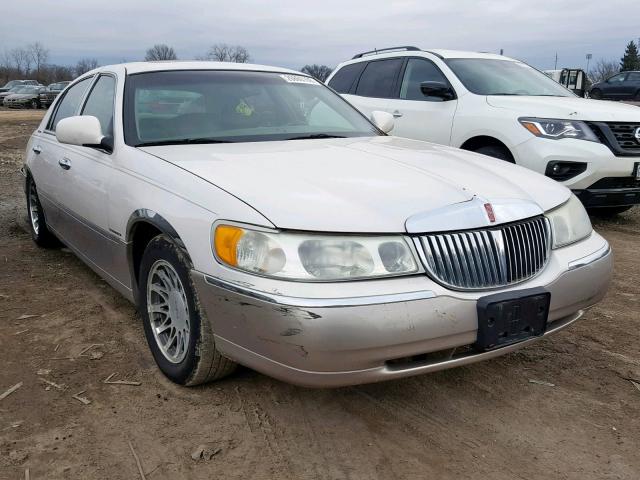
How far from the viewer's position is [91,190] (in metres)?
3.54

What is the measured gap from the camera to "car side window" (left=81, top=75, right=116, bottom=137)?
3649mm

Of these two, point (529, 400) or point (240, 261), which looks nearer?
point (240, 261)

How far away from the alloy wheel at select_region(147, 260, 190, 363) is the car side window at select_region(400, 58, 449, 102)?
4540 mm

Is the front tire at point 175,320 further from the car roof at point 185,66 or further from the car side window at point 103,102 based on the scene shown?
the car roof at point 185,66

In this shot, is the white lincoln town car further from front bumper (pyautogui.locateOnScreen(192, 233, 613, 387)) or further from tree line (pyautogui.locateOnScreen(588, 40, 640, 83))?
tree line (pyautogui.locateOnScreen(588, 40, 640, 83))

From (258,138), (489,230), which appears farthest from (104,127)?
(489,230)

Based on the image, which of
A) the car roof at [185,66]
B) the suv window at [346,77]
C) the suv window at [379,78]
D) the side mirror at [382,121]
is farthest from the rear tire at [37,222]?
the suv window at [346,77]

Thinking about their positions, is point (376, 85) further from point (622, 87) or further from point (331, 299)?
point (622, 87)

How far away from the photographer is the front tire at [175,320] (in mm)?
2633

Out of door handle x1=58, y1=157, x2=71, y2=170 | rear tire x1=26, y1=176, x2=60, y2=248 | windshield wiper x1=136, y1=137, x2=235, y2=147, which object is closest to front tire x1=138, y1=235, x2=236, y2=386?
windshield wiper x1=136, y1=137, x2=235, y2=147

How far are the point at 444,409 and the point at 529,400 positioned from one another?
0.42 metres

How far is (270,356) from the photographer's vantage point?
2.29 metres

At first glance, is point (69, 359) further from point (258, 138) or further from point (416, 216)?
point (416, 216)

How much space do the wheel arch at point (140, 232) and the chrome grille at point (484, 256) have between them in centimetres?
107
